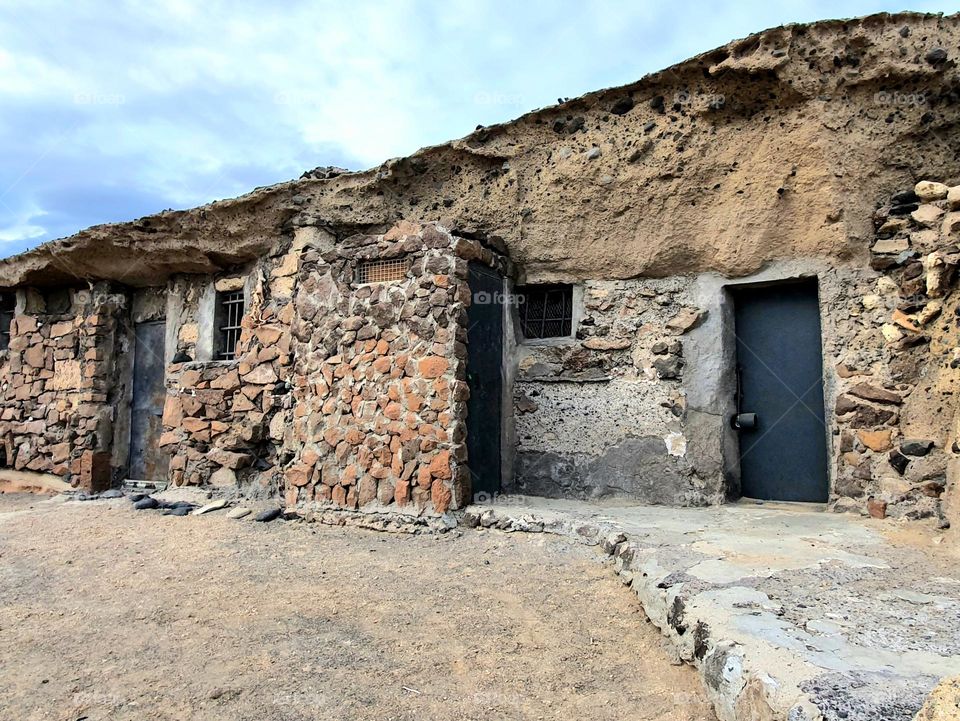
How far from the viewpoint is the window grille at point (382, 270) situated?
4.96 metres

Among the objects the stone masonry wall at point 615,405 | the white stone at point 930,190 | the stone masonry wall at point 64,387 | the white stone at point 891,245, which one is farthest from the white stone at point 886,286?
the stone masonry wall at point 64,387

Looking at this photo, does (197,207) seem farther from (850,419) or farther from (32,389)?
(850,419)

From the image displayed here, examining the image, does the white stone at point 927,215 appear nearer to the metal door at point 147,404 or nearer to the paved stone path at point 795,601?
the paved stone path at point 795,601

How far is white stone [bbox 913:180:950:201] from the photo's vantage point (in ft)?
13.8

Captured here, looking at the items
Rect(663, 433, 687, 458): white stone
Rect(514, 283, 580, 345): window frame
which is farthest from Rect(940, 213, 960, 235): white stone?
Rect(514, 283, 580, 345): window frame

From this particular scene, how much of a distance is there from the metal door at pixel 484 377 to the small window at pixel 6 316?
6.76 m

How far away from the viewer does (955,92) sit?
13.7 feet

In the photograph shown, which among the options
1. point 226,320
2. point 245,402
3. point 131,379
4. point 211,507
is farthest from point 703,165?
point 131,379

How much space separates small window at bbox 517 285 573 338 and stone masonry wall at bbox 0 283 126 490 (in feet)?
16.0

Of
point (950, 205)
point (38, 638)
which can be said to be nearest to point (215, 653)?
point (38, 638)

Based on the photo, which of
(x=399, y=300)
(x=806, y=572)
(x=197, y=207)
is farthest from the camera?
(x=197, y=207)

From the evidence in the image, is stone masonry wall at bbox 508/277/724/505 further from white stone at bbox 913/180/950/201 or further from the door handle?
white stone at bbox 913/180/950/201

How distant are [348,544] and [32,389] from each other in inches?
229

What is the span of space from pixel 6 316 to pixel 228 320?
381 cm
